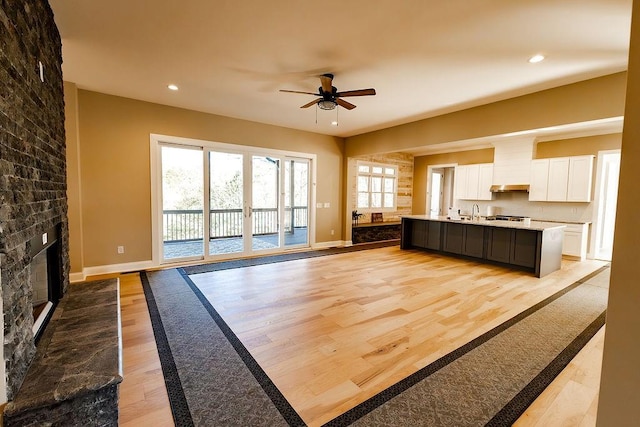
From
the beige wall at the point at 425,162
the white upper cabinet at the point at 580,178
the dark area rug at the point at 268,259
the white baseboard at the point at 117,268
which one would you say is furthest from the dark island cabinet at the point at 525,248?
the white baseboard at the point at 117,268

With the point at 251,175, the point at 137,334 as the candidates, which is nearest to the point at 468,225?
the point at 251,175

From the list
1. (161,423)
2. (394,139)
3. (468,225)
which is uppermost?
(394,139)

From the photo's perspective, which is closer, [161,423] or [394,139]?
[161,423]

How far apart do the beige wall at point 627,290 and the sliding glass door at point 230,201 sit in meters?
5.37

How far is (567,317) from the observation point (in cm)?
306

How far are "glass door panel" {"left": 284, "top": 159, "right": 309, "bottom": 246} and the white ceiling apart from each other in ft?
7.39

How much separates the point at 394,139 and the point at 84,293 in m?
5.68

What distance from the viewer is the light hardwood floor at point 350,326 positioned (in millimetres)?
1840

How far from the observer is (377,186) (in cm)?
844

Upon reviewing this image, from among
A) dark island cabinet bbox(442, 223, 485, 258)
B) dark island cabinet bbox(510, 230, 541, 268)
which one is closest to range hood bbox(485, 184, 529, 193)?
dark island cabinet bbox(442, 223, 485, 258)

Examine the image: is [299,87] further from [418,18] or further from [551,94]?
[551,94]

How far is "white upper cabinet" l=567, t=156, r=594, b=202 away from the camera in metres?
5.60

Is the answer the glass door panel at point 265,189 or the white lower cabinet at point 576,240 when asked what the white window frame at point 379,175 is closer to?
the glass door panel at point 265,189

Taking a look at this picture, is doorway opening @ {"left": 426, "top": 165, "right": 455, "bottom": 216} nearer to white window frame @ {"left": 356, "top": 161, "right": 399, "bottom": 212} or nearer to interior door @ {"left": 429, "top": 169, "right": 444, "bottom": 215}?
interior door @ {"left": 429, "top": 169, "right": 444, "bottom": 215}
